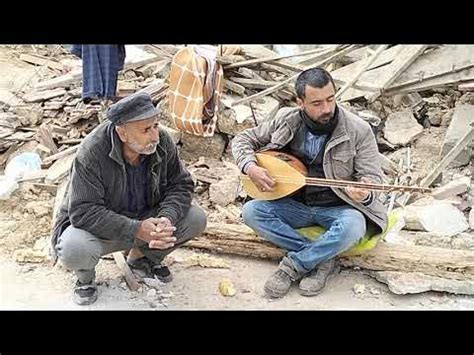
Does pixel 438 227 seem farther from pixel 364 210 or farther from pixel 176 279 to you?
pixel 176 279

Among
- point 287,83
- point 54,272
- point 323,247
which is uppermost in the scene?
point 287,83

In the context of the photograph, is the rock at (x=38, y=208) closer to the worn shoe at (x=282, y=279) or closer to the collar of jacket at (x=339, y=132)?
the worn shoe at (x=282, y=279)

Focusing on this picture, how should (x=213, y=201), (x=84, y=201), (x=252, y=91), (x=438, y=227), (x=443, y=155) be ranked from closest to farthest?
(x=84, y=201)
(x=438, y=227)
(x=213, y=201)
(x=443, y=155)
(x=252, y=91)

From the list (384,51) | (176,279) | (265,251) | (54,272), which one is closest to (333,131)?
(265,251)

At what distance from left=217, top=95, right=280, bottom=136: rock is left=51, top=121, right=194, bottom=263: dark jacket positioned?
1863mm

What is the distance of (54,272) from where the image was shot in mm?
4152

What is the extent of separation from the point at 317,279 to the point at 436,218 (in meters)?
1.25

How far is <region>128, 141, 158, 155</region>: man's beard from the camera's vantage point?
3.59 m

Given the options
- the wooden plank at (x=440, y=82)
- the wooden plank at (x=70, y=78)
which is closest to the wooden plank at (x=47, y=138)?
the wooden plank at (x=70, y=78)

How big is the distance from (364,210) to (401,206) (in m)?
1.19

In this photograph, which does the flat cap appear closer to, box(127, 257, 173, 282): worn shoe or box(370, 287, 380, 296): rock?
box(127, 257, 173, 282): worn shoe

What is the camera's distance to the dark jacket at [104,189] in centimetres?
360

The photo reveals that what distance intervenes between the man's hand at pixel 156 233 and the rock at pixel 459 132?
2.67 metres

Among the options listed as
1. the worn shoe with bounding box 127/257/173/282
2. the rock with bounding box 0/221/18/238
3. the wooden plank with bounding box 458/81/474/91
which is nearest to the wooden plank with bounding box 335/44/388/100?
the wooden plank with bounding box 458/81/474/91
